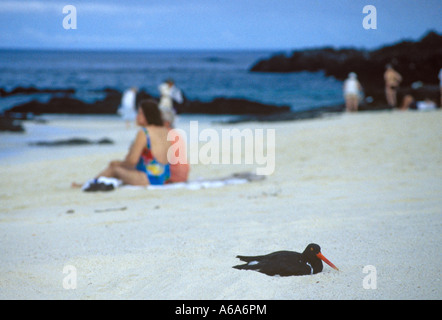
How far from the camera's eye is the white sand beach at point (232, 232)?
317 centimetres

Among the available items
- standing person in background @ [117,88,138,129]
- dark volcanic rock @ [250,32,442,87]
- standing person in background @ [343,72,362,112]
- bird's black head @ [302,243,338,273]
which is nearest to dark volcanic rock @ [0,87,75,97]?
standing person in background @ [117,88,138,129]

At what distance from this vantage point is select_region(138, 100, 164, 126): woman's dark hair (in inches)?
254

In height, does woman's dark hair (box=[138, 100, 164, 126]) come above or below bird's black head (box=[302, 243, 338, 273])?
above

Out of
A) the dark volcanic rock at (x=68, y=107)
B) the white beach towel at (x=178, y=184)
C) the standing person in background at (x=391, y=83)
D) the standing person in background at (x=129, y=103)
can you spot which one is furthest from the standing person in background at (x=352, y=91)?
the white beach towel at (x=178, y=184)

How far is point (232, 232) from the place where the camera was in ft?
14.2

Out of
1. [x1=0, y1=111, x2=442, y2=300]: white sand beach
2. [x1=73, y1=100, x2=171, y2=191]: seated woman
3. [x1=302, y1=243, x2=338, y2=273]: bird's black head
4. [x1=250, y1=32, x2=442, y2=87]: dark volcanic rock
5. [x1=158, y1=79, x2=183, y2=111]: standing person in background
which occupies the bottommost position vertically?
[x1=0, y1=111, x2=442, y2=300]: white sand beach

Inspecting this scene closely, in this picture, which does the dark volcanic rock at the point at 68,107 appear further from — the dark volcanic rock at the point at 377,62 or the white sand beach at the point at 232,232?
the white sand beach at the point at 232,232

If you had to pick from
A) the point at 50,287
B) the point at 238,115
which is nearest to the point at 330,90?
the point at 238,115

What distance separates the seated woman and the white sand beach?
32 cm

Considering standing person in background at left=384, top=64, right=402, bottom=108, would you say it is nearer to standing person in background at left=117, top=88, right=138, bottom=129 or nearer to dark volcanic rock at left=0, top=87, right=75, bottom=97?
standing person in background at left=117, top=88, right=138, bottom=129

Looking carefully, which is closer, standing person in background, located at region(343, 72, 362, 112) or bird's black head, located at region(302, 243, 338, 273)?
bird's black head, located at region(302, 243, 338, 273)
